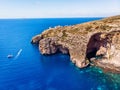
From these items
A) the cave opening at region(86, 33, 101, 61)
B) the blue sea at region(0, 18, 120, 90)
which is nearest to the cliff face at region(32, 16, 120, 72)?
the cave opening at region(86, 33, 101, 61)

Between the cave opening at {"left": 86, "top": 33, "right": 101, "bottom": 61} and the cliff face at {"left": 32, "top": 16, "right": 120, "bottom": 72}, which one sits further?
the cave opening at {"left": 86, "top": 33, "right": 101, "bottom": 61}

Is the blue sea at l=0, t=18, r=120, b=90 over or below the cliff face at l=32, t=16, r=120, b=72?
below

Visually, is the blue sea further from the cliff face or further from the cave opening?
the cave opening

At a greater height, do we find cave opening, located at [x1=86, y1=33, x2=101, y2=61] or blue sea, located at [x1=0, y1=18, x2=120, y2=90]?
cave opening, located at [x1=86, y1=33, x2=101, y2=61]

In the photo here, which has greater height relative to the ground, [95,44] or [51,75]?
[95,44]

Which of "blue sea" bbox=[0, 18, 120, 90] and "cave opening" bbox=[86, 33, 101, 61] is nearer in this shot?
"blue sea" bbox=[0, 18, 120, 90]

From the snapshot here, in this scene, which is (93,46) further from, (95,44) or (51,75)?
(51,75)

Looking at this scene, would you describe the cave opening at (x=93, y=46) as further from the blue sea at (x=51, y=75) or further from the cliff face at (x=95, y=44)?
the blue sea at (x=51, y=75)

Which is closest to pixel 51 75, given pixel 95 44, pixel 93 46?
pixel 93 46

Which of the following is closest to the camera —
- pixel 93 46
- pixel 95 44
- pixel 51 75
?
pixel 51 75

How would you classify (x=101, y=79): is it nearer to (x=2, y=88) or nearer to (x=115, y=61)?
(x=115, y=61)

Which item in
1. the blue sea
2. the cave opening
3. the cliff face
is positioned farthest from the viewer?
the cave opening

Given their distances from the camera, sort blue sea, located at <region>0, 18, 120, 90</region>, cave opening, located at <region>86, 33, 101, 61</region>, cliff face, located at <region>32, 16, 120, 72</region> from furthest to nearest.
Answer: cave opening, located at <region>86, 33, 101, 61</region>
cliff face, located at <region>32, 16, 120, 72</region>
blue sea, located at <region>0, 18, 120, 90</region>
